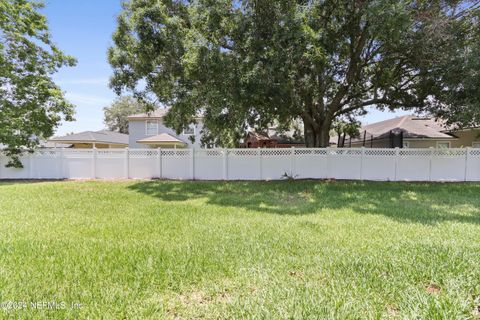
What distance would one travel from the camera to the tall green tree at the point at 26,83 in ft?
43.7

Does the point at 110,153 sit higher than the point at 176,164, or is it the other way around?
the point at 110,153

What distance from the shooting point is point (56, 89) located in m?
14.8

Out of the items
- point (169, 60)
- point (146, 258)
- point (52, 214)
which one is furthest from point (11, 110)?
point (146, 258)

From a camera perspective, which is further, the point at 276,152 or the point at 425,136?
the point at 425,136

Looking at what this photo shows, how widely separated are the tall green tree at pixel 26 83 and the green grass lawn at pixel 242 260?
7.88 meters

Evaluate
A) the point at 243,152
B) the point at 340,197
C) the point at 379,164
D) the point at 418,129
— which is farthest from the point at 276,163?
the point at 418,129

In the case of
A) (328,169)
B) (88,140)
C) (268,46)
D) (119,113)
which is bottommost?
(328,169)

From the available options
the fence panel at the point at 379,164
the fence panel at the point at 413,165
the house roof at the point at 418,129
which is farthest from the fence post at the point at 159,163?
the house roof at the point at 418,129

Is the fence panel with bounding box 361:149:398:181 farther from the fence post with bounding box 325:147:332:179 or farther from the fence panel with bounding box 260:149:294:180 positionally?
the fence panel with bounding box 260:149:294:180

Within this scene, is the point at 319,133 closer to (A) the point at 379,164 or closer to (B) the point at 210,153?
(A) the point at 379,164

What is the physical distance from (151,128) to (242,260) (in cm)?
2307

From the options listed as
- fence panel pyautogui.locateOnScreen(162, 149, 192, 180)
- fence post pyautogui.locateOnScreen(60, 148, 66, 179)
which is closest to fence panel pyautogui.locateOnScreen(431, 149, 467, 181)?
fence panel pyautogui.locateOnScreen(162, 149, 192, 180)

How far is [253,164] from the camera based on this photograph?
12359 mm

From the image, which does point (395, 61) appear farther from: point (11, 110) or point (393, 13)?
point (11, 110)
